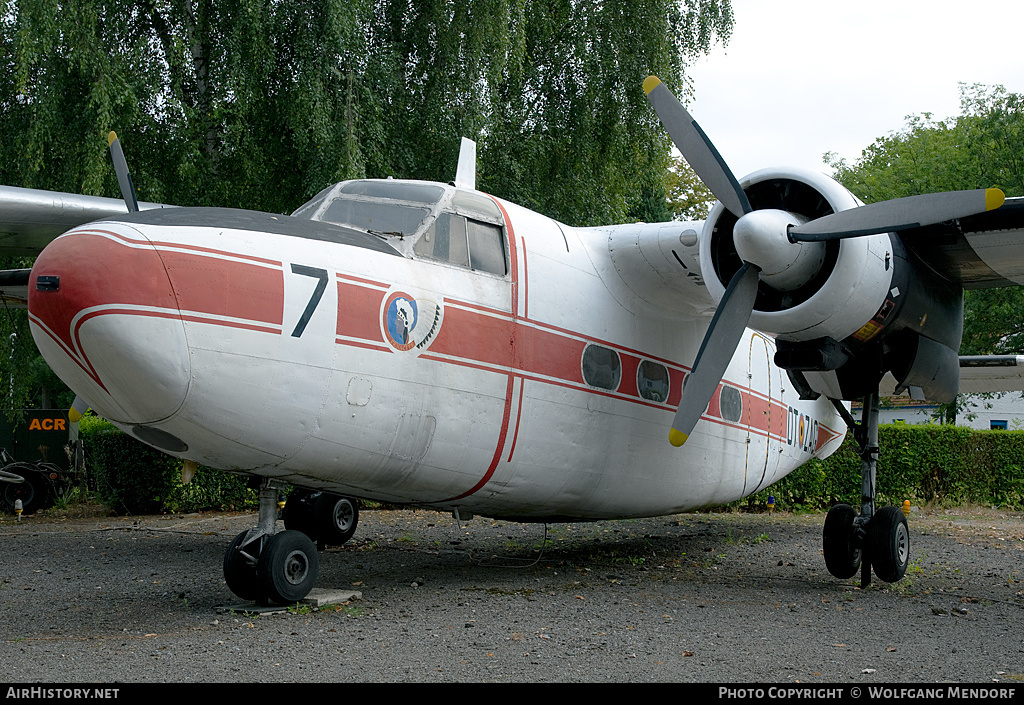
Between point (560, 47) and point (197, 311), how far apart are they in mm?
12593

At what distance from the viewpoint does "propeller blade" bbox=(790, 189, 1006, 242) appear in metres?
6.53

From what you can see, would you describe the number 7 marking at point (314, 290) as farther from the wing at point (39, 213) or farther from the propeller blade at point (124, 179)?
the wing at point (39, 213)

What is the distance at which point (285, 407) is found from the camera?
557cm

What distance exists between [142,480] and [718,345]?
9885mm

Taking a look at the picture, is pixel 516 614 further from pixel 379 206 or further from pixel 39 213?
pixel 39 213

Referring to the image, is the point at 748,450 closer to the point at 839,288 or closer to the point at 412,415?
the point at 839,288

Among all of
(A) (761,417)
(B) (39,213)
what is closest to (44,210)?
(B) (39,213)

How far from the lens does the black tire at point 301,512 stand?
9586mm

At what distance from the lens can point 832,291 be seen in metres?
6.83

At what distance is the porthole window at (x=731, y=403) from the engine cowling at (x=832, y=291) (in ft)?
3.88

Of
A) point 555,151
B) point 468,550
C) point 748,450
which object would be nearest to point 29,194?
point 468,550

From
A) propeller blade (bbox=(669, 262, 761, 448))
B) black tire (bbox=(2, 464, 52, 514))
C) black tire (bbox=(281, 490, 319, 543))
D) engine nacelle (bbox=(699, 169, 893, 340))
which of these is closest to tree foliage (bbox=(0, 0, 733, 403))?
black tire (bbox=(2, 464, 52, 514))

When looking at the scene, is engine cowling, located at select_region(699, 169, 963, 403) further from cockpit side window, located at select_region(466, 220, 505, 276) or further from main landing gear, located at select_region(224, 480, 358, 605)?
main landing gear, located at select_region(224, 480, 358, 605)

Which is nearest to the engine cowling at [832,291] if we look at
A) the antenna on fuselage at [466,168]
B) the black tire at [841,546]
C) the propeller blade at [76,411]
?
the black tire at [841,546]
